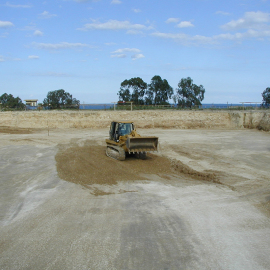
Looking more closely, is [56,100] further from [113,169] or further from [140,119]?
[113,169]

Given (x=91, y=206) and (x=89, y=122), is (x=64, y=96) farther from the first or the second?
(x=91, y=206)

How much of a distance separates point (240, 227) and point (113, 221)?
3.30 metres

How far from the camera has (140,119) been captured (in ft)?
142

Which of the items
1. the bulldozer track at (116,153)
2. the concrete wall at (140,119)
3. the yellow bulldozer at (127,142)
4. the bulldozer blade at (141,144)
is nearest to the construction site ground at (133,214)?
the bulldozer track at (116,153)

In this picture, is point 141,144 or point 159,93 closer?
point 141,144

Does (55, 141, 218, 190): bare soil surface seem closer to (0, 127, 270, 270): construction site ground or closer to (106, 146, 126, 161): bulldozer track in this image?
(0, 127, 270, 270): construction site ground

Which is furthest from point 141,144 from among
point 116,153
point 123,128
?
point 123,128

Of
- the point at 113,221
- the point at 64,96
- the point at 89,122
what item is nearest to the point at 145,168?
the point at 113,221

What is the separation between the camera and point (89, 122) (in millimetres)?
42781

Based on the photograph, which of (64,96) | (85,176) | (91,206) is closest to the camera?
(91,206)

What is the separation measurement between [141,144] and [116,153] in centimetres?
176

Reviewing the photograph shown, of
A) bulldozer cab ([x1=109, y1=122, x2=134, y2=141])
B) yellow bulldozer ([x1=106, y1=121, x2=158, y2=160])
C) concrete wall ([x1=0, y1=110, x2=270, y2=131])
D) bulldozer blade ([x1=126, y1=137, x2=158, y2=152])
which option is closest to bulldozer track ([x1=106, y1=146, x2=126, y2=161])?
yellow bulldozer ([x1=106, y1=121, x2=158, y2=160])

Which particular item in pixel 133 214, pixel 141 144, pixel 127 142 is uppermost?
pixel 127 142

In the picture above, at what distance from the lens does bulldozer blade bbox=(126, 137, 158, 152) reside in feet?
50.4
